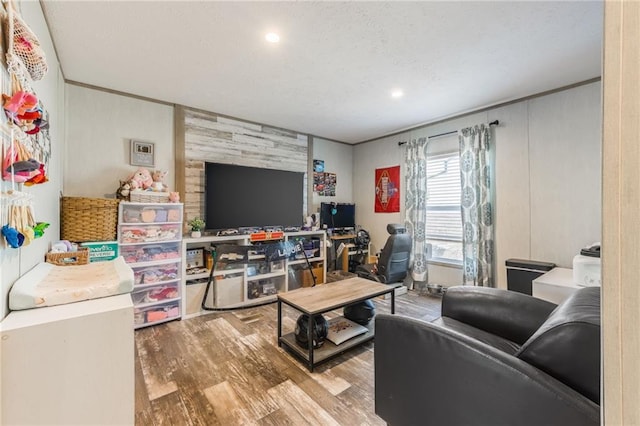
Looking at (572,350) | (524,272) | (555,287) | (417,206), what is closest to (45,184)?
(572,350)

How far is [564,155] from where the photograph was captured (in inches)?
111

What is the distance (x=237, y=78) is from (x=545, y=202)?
3.53 metres

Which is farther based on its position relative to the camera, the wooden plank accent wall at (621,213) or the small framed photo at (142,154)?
the small framed photo at (142,154)

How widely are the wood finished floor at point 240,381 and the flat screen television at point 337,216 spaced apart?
226 cm

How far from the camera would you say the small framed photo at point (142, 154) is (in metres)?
2.99

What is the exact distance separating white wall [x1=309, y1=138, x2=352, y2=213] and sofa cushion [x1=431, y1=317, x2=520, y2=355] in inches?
122

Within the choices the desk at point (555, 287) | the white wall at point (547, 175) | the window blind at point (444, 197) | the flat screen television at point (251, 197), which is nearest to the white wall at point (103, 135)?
the flat screen television at point (251, 197)

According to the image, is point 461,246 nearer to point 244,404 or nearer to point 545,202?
point 545,202

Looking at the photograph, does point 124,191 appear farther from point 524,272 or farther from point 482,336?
point 524,272

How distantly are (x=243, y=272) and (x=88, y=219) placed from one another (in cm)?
164

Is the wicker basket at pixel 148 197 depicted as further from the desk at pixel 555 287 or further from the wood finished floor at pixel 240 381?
the desk at pixel 555 287

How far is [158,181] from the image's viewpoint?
2992 millimetres

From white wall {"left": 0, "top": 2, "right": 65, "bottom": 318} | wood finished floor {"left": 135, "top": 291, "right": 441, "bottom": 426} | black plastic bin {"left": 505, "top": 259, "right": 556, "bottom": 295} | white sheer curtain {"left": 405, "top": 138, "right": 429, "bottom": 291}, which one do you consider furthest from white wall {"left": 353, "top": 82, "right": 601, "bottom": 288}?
white wall {"left": 0, "top": 2, "right": 65, "bottom": 318}

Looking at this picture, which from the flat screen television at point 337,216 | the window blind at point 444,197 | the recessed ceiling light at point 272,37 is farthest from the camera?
the flat screen television at point 337,216
